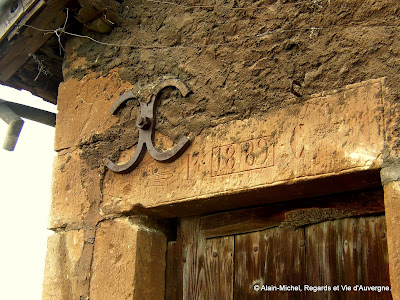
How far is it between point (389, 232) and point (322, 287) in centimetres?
45

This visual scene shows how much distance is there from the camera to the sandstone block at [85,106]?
3084 millimetres

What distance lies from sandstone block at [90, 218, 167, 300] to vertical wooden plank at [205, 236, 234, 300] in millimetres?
263

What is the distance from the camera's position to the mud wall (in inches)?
91.9

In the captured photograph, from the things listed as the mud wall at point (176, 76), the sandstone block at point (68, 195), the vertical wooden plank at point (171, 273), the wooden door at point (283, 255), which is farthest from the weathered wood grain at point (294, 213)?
the sandstone block at point (68, 195)

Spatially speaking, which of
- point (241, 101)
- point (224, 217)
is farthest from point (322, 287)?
point (241, 101)

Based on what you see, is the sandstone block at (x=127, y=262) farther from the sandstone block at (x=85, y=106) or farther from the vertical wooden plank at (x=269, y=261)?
the sandstone block at (x=85, y=106)

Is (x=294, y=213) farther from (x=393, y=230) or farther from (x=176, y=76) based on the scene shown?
(x=176, y=76)

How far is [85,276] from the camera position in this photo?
2855 millimetres

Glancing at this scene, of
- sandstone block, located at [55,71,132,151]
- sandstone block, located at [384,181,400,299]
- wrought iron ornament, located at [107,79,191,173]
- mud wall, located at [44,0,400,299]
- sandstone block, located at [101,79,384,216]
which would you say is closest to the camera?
sandstone block, located at [384,181,400,299]

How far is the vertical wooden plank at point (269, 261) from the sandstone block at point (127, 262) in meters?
0.42

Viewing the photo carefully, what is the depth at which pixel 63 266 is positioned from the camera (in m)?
2.96

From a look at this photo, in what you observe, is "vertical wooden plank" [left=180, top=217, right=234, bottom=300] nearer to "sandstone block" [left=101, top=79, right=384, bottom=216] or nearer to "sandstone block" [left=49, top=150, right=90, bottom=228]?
"sandstone block" [left=101, top=79, right=384, bottom=216]

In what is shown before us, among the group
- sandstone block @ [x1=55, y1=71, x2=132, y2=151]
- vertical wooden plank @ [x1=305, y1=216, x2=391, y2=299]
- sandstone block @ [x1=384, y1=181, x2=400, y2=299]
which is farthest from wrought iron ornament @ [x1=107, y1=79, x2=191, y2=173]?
sandstone block @ [x1=384, y1=181, x2=400, y2=299]

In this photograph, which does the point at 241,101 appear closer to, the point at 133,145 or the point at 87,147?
the point at 133,145
